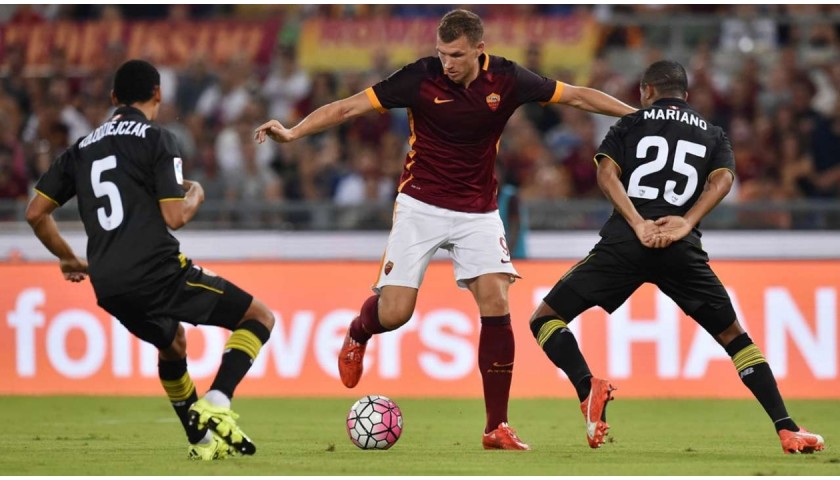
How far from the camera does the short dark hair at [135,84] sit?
7.51m

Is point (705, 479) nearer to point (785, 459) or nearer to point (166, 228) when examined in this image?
point (785, 459)

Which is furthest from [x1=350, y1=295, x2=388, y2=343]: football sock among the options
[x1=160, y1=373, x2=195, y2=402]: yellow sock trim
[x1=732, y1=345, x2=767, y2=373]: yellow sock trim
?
[x1=732, y1=345, x2=767, y2=373]: yellow sock trim

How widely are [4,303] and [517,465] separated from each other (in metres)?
7.24

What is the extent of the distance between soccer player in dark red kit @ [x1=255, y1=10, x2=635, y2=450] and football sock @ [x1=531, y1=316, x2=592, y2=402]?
28cm

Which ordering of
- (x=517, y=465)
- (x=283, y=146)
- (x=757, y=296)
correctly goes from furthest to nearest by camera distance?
(x=283, y=146) → (x=757, y=296) → (x=517, y=465)

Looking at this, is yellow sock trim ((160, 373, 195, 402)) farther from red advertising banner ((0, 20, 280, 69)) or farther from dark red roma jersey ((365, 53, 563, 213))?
red advertising banner ((0, 20, 280, 69))

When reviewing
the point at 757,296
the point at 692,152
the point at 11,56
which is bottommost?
the point at 757,296

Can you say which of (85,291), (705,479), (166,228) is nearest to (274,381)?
(85,291)

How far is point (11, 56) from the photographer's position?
18.4 m

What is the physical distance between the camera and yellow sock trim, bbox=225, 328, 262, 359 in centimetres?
750

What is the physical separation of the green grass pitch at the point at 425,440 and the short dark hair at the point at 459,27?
2.37m

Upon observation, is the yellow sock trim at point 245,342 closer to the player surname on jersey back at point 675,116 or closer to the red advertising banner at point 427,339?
the player surname on jersey back at point 675,116

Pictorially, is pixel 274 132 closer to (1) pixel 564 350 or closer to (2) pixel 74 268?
(2) pixel 74 268

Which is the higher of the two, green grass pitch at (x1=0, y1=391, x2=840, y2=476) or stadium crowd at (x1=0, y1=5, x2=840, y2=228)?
stadium crowd at (x1=0, y1=5, x2=840, y2=228)
